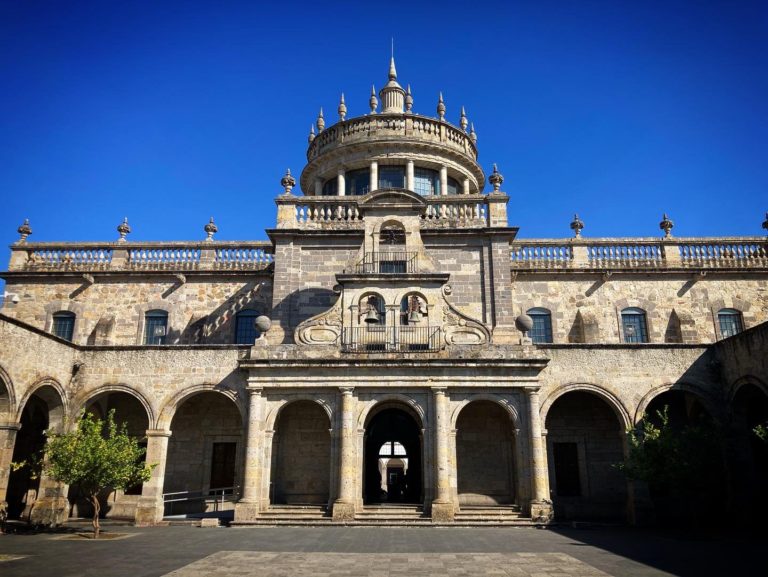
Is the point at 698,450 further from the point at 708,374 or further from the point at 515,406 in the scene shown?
the point at 515,406

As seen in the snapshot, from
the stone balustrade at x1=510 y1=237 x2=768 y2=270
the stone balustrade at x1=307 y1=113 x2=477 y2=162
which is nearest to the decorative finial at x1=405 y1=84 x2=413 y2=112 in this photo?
the stone balustrade at x1=307 y1=113 x2=477 y2=162

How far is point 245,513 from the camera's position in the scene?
1948 centimetres

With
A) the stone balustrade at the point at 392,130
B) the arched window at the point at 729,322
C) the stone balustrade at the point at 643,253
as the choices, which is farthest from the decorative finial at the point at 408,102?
the arched window at the point at 729,322

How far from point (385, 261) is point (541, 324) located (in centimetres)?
835

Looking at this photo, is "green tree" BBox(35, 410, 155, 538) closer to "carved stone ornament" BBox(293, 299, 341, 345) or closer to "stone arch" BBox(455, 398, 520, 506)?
"carved stone ornament" BBox(293, 299, 341, 345)

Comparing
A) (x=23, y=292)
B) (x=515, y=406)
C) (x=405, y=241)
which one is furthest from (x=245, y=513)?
(x=23, y=292)

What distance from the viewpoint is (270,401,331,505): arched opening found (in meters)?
21.9

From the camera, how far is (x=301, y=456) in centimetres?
2239

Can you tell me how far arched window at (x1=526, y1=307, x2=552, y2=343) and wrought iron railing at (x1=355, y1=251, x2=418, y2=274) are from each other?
7.03 m

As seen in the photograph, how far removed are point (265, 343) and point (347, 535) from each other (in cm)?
739

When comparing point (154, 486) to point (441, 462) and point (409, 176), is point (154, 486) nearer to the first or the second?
point (441, 462)

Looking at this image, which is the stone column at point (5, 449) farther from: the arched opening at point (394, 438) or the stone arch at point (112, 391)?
the arched opening at point (394, 438)

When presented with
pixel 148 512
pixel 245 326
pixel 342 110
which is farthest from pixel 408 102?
pixel 148 512

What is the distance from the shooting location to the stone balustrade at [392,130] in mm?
30141
